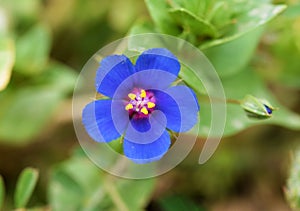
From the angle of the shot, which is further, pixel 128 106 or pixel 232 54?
pixel 232 54

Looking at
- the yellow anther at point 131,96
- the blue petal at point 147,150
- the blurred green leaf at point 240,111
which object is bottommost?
the blurred green leaf at point 240,111

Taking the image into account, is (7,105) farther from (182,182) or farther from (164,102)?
(164,102)

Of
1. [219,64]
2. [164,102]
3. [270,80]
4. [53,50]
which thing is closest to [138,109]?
[164,102]

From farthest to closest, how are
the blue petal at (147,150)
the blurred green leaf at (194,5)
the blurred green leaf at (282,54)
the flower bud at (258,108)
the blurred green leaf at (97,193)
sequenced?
the blurred green leaf at (282,54) → the blurred green leaf at (97,193) → the blurred green leaf at (194,5) → the flower bud at (258,108) → the blue petal at (147,150)

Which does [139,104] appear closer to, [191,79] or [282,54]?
[191,79]

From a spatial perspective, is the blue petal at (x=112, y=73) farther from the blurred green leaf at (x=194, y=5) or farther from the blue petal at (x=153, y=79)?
the blurred green leaf at (x=194, y=5)

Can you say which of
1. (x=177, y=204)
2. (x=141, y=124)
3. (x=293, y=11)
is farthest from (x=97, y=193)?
(x=293, y=11)

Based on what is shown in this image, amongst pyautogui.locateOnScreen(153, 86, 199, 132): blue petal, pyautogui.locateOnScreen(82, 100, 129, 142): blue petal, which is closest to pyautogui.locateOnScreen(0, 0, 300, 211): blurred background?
pyautogui.locateOnScreen(153, 86, 199, 132): blue petal

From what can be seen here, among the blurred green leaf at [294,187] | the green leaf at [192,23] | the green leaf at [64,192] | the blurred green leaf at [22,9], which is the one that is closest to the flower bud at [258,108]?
the green leaf at [192,23]
